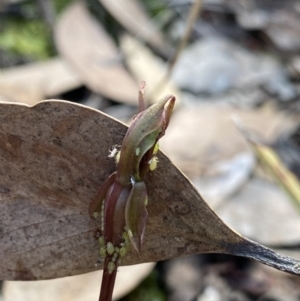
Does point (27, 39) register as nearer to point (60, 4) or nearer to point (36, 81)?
point (60, 4)

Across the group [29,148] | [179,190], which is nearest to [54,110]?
[29,148]

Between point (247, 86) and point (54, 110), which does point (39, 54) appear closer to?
point (247, 86)

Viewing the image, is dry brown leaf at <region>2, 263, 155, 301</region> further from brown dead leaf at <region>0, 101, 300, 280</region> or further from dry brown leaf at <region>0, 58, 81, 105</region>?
dry brown leaf at <region>0, 58, 81, 105</region>

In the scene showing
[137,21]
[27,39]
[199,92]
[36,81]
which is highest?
[137,21]

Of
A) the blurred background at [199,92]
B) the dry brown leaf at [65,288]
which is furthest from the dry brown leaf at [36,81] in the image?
the dry brown leaf at [65,288]

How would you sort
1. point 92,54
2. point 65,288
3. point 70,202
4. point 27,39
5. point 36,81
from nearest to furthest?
point 70,202 → point 65,288 → point 36,81 → point 92,54 → point 27,39

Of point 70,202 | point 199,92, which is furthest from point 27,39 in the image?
point 70,202

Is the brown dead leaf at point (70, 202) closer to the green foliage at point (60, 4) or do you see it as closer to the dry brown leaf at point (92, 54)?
the dry brown leaf at point (92, 54)
